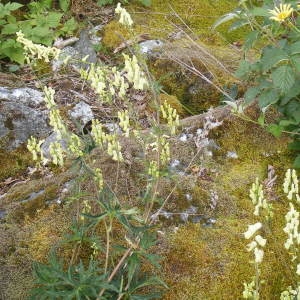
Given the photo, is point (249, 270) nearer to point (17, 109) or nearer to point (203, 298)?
point (203, 298)

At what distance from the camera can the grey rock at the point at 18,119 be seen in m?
4.13

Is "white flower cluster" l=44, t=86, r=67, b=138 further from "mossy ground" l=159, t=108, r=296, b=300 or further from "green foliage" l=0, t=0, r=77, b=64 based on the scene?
"green foliage" l=0, t=0, r=77, b=64

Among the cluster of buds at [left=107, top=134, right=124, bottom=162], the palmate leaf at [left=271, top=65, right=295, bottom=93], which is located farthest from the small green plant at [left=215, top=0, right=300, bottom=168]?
the cluster of buds at [left=107, top=134, right=124, bottom=162]

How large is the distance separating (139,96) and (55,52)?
7.53ft

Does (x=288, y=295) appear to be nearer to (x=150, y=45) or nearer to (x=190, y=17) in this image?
(x=150, y=45)

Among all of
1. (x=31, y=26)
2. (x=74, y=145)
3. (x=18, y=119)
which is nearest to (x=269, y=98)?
(x=74, y=145)

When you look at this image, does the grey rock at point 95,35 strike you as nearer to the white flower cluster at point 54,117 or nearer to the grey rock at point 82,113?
the grey rock at point 82,113

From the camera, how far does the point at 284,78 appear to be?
263cm

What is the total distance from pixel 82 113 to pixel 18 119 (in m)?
0.57

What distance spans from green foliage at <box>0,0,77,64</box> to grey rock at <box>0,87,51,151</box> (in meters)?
0.86

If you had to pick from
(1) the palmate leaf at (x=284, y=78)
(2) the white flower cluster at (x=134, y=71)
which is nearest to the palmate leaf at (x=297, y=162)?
(1) the palmate leaf at (x=284, y=78)

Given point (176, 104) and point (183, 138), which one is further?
point (176, 104)

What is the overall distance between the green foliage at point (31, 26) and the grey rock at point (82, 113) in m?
1.07

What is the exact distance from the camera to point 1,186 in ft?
12.2
